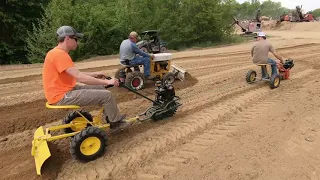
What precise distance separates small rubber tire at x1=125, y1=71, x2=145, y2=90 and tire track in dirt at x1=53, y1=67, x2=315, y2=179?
2337 mm

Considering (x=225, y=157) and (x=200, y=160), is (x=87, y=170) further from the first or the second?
(x=225, y=157)

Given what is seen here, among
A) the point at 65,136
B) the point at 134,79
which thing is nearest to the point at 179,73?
the point at 134,79

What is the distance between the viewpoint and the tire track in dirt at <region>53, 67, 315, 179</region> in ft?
13.2

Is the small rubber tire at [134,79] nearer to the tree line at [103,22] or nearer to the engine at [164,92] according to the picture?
the engine at [164,92]

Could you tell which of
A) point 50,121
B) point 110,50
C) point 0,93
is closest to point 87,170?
point 50,121

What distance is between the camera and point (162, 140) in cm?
486

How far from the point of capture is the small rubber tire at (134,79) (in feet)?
25.4

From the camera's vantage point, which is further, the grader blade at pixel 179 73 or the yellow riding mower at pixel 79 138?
the grader blade at pixel 179 73

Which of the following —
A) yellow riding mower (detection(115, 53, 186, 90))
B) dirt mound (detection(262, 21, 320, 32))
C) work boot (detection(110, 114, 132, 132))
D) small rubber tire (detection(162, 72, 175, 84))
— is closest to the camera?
work boot (detection(110, 114, 132, 132))

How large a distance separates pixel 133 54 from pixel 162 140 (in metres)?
3.65

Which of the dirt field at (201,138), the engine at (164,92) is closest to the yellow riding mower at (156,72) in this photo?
the dirt field at (201,138)

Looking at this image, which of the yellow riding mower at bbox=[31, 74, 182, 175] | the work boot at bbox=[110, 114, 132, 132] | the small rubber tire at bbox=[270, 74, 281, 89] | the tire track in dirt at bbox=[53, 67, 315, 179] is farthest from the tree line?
the work boot at bbox=[110, 114, 132, 132]

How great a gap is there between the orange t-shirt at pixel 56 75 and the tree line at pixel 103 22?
12.2m

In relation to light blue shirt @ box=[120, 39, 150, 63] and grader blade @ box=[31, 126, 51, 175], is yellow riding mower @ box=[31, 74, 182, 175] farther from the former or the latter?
light blue shirt @ box=[120, 39, 150, 63]
